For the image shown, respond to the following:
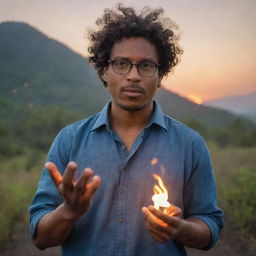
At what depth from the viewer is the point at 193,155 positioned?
7.64ft

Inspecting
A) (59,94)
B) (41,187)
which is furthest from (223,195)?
(59,94)

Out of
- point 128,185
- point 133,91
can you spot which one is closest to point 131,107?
point 133,91

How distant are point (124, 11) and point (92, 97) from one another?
29925mm

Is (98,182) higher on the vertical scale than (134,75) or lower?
lower

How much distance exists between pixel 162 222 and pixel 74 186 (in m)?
0.48

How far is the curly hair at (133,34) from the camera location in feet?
8.73

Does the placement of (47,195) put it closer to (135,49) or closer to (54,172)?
(54,172)

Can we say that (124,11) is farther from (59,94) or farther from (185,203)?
(59,94)

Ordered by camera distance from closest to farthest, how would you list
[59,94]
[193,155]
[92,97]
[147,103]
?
[193,155] → [147,103] → [59,94] → [92,97]

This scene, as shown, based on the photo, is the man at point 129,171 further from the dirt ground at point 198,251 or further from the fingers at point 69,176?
the dirt ground at point 198,251

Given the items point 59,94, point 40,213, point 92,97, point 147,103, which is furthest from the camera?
point 92,97

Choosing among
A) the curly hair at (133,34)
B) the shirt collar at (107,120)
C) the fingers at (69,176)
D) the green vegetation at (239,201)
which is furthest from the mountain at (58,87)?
the fingers at (69,176)

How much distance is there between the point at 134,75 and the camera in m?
2.41

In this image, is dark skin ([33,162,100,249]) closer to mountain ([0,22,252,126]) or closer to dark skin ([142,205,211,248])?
dark skin ([142,205,211,248])
